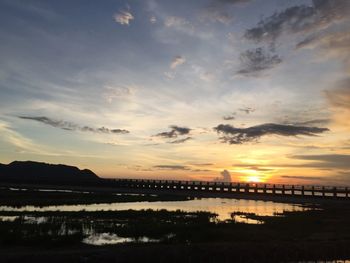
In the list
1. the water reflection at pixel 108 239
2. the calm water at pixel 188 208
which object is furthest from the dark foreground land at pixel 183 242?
the calm water at pixel 188 208

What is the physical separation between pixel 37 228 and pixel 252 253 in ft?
53.3

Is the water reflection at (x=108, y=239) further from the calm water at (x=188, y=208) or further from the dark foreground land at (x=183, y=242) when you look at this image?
the calm water at (x=188, y=208)

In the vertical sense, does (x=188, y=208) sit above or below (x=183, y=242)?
above

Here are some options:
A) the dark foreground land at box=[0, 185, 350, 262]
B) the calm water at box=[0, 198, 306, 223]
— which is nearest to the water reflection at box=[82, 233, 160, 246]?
the dark foreground land at box=[0, 185, 350, 262]

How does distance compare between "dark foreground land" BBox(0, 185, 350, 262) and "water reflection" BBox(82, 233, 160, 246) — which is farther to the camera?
"water reflection" BBox(82, 233, 160, 246)

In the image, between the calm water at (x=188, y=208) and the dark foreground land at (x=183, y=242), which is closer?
the dark foreground land at (x=183, y=242)

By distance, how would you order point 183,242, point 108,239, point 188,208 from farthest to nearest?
point 188,208, point 108,239, point 183,242

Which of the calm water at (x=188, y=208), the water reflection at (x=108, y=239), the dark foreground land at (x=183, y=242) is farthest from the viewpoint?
the calm water at (x=188, y=208)

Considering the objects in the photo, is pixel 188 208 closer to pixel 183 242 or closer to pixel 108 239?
pixel 108 239

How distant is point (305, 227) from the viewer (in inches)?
1419

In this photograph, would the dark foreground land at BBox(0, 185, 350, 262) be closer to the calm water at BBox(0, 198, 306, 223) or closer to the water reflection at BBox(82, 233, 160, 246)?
the water reflection at BBox(82, 233, 160, 246)

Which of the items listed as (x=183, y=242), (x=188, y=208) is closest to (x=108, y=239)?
(x=183, y=242)

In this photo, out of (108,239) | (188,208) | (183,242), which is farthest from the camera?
(188,208)

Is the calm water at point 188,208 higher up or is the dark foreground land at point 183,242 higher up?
the calm water at point 188,208
